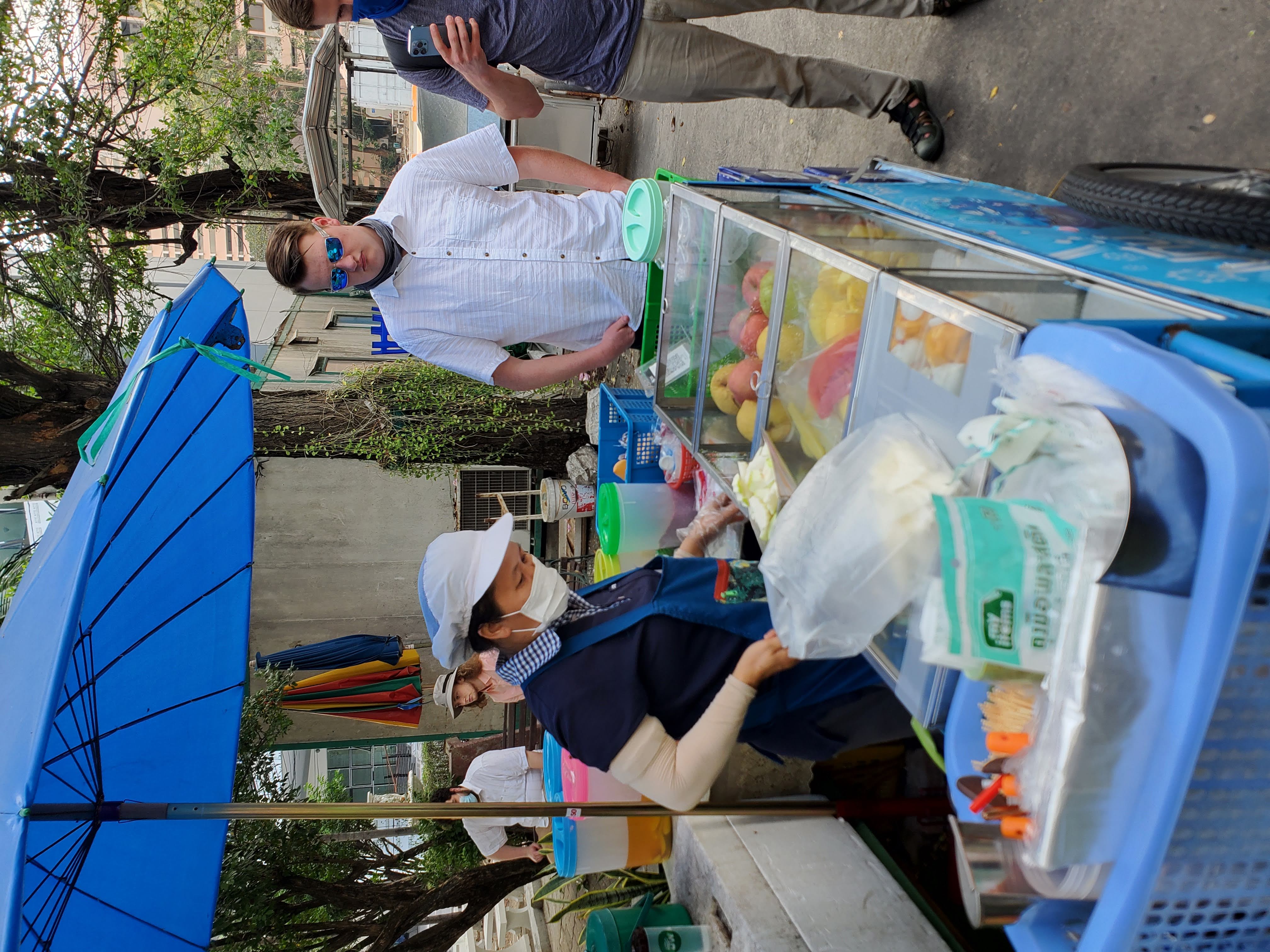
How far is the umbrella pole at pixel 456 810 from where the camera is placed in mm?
1944

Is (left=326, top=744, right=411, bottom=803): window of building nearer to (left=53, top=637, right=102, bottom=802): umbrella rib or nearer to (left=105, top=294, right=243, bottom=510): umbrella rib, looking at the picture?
(left=53, top=637, right=102, bottom=802): umbrella rib

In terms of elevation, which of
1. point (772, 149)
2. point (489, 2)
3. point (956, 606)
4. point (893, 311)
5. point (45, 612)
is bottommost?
point (45, 612)

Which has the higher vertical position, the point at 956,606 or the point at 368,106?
the point at 368,106

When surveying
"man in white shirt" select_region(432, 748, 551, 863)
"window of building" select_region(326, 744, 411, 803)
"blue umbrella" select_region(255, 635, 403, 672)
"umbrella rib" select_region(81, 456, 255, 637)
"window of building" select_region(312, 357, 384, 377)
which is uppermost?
"umbrella rib" select_region(81, 456, 255, 637)

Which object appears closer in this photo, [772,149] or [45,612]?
[45,612]

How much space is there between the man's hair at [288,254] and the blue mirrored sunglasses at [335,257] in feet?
0.23

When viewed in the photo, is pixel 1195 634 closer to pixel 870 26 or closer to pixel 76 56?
pixel 870 26

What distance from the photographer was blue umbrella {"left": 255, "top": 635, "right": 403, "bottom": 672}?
24.7 ft

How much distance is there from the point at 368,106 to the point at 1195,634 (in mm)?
10563

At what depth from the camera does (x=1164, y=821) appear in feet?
3.13

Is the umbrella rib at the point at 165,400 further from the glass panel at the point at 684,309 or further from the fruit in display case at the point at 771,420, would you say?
the fruit in display case at the point at 771,420

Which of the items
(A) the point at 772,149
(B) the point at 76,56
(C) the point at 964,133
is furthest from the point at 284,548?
(C) the point at 964,133

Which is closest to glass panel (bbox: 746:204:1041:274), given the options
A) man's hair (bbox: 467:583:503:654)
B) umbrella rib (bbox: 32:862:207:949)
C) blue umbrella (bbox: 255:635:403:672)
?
man's hair (bbox: 467:583:503:654)

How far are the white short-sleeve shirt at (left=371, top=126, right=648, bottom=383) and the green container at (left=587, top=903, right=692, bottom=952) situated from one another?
2222 mm
